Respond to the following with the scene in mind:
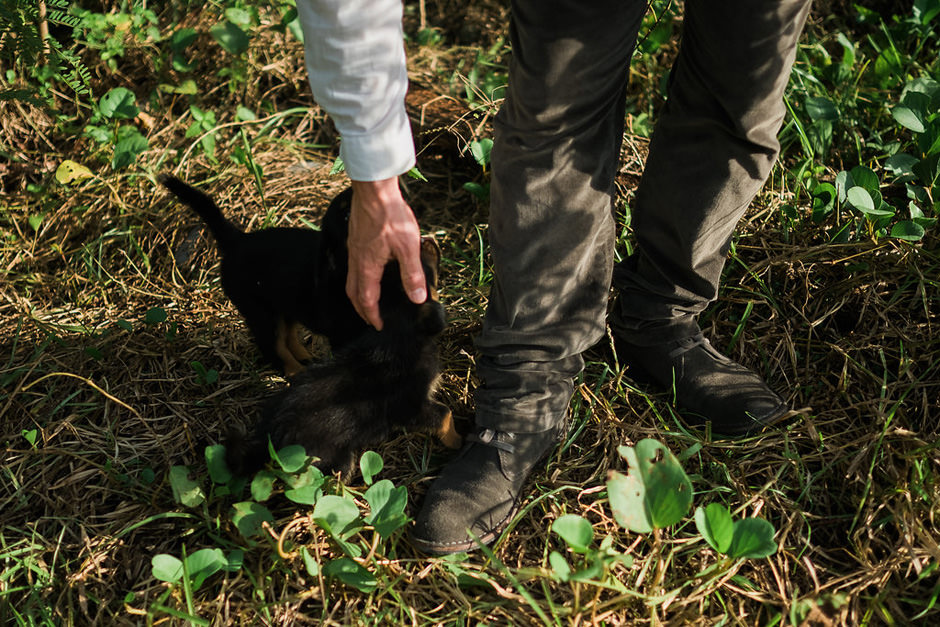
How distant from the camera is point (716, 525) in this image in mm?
1729

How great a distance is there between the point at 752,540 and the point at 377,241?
3.86ft

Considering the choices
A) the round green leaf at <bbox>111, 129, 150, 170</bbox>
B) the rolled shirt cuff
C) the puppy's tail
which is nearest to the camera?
the rolled shirt cuff

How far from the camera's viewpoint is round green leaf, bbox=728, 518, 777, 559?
68.0 inches

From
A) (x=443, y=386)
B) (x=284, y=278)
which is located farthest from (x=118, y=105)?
(x=443, y=386)

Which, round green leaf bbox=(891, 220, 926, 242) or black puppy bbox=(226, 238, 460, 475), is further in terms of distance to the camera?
round green leaf bbox=(891, 220, 926, 242)

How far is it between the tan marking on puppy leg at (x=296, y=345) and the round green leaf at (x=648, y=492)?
1.49 metres

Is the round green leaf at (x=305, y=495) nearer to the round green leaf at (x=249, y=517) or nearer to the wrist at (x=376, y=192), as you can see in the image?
the round green leaf at (x=249, y=517)

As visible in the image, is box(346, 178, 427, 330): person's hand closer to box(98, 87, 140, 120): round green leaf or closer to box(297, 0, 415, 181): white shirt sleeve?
box(297, 0, 415, 181): white shirt sleeve

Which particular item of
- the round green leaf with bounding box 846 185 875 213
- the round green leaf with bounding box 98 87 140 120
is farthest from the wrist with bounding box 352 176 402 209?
the round green leaf with bounding box 98 87 140 120

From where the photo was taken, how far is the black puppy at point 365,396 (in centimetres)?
209

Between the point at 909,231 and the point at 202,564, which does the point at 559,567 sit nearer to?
the point at 202,564

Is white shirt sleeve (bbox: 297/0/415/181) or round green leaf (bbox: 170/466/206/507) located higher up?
white shirt sleeve (bbox: 297/0/415/181)

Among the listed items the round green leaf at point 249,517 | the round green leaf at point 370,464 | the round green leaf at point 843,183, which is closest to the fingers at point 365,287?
the round green leaf at point 370,464

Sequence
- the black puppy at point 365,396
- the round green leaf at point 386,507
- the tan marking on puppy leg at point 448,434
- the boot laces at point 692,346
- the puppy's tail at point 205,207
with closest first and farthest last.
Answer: the round green leaf at point 386,507 < the black puppy at point 365,396 < the tan marking on puppy leg at point 448,434 < the boot laces at point 692,346 < the puppy's tail at point 205,207
